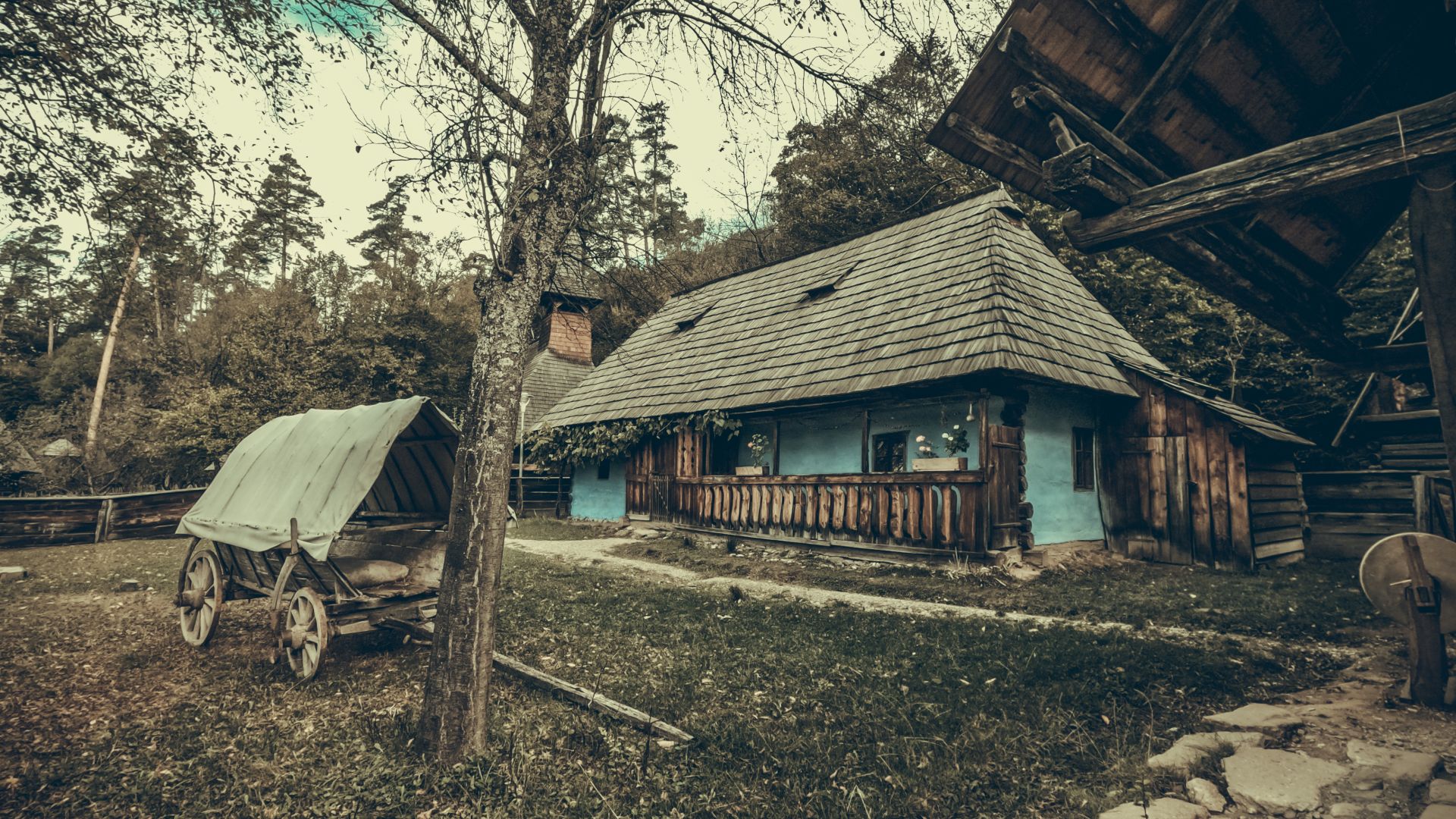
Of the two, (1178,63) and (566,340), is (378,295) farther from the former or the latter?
(1178,63)

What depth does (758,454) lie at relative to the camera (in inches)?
528

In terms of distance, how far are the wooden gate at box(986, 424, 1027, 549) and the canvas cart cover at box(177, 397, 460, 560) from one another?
23.0ft

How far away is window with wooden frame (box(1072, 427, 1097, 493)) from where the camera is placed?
1108 cm

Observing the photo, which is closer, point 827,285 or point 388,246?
point 827,285

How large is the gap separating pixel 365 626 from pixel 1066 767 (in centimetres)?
486

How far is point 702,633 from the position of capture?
5.96 m

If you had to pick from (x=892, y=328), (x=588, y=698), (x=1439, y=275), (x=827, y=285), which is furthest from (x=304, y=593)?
(x=827, y=285)

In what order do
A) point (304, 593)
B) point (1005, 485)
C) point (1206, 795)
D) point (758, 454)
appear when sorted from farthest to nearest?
point (758, 454) < point (1005, 485) < point (304, 593) < point (1206, 795)

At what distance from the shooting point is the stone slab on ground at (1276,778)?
275 cm

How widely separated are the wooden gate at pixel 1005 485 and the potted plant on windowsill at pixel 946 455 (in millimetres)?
440

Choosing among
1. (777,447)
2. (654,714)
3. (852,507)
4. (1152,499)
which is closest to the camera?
(654,714)

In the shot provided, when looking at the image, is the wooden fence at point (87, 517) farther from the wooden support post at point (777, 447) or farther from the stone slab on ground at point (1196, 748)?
the stone slab on ground at point (1196, 748)

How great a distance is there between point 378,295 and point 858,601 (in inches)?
1026

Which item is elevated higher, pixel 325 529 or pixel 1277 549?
pixel 325 529
